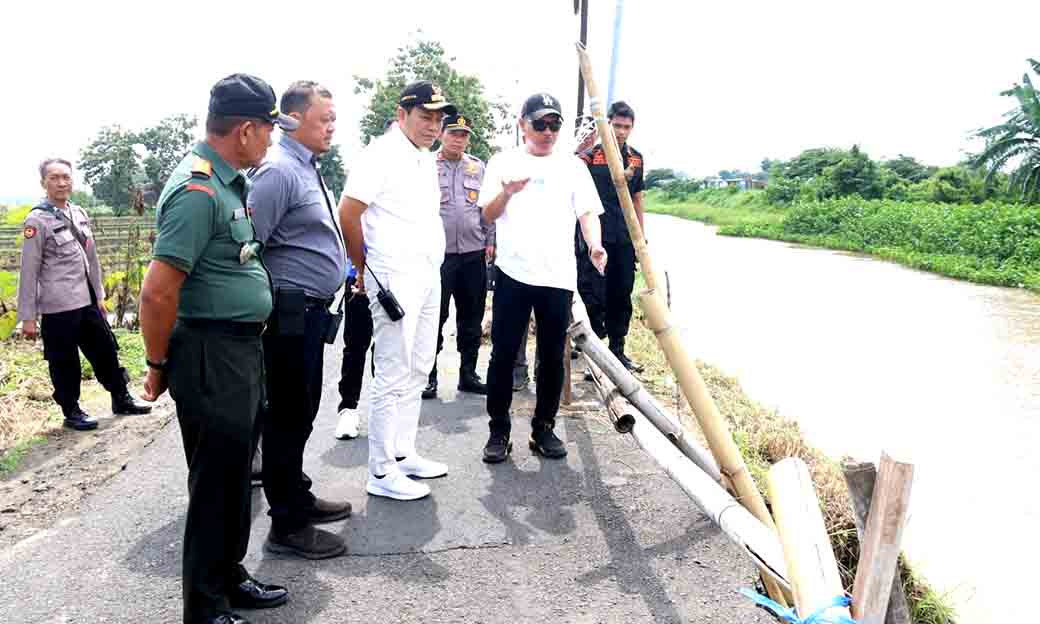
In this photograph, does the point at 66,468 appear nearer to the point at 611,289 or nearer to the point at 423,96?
the point at 423,96

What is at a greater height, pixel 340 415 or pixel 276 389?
pixel 276 389

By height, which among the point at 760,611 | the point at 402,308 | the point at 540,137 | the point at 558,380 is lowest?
the point at 760,611

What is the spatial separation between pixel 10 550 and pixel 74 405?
6.00 ft

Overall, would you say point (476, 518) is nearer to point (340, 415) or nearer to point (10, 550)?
point (340, 415)

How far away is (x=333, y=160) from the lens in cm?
3966

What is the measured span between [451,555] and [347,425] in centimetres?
170

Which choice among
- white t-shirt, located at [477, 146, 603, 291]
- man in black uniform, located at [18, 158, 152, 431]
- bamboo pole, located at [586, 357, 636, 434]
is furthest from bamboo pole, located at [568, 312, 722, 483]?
man in black uniform, located at [18, 158, 152, 431]

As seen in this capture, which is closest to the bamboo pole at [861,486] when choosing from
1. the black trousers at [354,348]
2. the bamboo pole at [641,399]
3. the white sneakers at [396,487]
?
the bamboo pole at [641,399]

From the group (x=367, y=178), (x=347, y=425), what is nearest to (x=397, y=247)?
(x=367, y=178)

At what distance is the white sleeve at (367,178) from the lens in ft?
10.6

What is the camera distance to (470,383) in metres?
5.54

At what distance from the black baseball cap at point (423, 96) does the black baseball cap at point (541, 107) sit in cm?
50

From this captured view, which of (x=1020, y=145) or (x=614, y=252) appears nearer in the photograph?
(x=614, y=252)

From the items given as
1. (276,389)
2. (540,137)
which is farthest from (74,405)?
(540,137)
